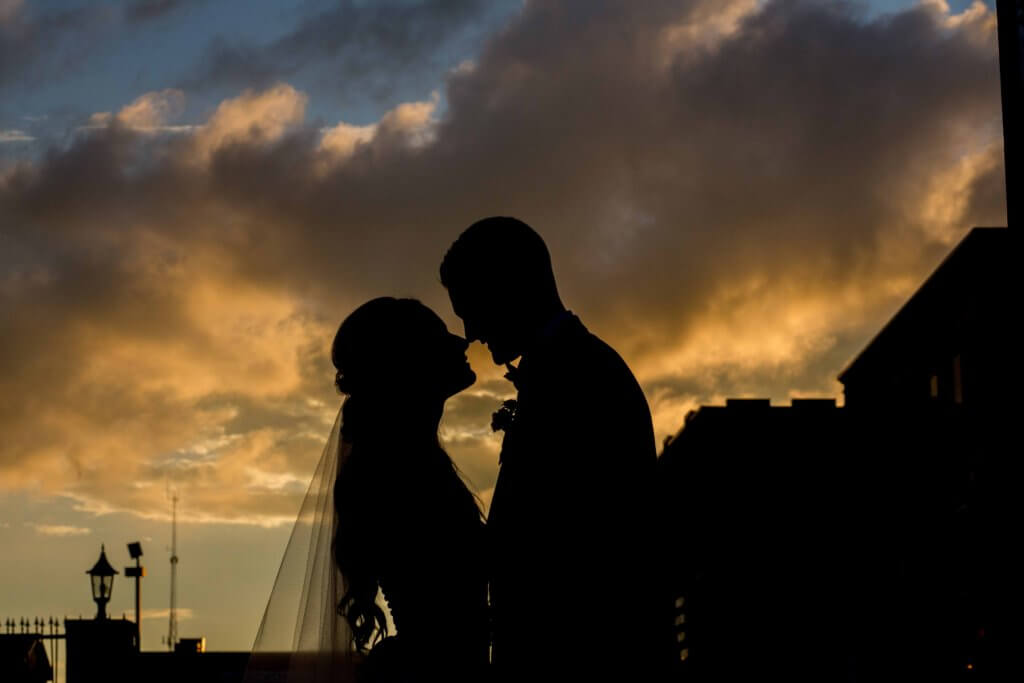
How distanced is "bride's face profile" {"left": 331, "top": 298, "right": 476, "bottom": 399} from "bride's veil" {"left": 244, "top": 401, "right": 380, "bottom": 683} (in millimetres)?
380

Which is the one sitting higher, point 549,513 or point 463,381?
point 463,381

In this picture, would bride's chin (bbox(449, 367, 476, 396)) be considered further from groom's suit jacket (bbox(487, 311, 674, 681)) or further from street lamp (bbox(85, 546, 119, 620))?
street lamp (bbox(85, 546, 119, 620))

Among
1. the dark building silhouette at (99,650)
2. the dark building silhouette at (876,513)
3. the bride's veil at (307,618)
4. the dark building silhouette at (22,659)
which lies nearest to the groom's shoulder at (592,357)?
the bride's veil at (307,618)

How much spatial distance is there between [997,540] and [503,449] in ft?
148

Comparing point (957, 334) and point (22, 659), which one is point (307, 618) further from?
point (957, 334)

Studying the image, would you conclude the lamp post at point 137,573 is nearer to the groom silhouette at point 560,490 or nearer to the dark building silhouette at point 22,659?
the dark building silhouette at point 22,659

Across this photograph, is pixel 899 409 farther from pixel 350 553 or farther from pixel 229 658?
pixel 350 553

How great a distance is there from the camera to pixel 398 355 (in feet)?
21.3

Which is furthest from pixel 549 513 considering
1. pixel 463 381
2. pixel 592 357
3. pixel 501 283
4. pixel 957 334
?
pixel 957 334

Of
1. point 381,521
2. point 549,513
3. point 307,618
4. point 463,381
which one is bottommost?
point 307,618

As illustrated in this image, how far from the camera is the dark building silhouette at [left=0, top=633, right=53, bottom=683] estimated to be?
98.9 ft

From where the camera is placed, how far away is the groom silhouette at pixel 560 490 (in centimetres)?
471

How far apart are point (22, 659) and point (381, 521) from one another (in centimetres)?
2640

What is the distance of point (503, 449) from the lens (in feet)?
16.6
